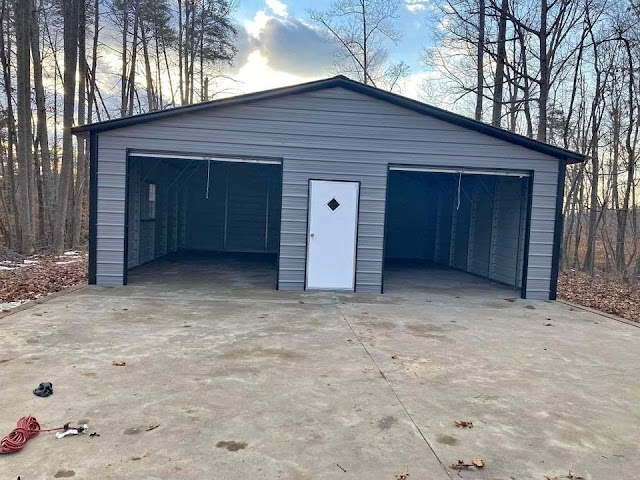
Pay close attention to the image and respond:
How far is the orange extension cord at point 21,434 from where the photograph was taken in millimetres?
2387

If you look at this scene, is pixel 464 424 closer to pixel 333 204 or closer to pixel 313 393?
pixel 313 393

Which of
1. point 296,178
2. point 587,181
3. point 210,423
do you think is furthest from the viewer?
point 587,181

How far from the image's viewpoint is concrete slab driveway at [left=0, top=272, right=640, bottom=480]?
2.42 metres

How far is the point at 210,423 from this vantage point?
2787 millimetres

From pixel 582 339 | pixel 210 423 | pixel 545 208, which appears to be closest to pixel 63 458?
pixel 210 423

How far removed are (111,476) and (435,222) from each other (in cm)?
1297

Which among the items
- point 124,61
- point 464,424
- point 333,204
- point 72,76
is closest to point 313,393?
point 464,424

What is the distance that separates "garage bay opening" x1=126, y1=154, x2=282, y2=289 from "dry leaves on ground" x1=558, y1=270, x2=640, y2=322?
242 inches

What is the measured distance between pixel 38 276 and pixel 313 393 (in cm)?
715

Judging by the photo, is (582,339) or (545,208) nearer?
(582,339)

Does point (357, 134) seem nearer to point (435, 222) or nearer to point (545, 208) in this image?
point (545, 208)

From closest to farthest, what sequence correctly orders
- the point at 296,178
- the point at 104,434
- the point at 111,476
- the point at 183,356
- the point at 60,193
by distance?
1. the point at 111,476
2. the point at 104,434
3. the point at 183,356
4. the point at 296,178
5. the point at 60,193

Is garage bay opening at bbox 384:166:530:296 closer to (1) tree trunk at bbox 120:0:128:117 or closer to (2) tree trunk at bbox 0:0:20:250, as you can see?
(2) tree trunk at bbox 0:0:20:250

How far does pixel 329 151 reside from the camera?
777cm
